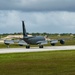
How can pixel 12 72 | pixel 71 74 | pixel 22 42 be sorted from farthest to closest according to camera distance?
pixel 22 42 < pixel 12 72 < pixel 71 74

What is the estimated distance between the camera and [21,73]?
99.1 ft

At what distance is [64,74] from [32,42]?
64015 millimetres

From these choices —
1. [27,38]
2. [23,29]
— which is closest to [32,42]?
[27,38]

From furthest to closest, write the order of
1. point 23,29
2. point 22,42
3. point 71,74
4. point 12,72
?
point 23,29 < point 22,42 < point 12,72 < point 71,74

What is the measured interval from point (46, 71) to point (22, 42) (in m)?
59.3

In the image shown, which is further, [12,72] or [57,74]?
[12,72]

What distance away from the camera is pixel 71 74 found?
1146 inches

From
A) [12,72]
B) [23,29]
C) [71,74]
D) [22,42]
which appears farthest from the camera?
[23,29]

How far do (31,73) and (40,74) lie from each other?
3.41 feet

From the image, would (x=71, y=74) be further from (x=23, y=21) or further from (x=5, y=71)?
(x=23, y=21)

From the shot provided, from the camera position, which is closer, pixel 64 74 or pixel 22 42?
pixel 64 74

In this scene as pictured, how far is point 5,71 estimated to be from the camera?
3191cm

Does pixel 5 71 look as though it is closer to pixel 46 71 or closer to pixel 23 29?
pixel 46 71

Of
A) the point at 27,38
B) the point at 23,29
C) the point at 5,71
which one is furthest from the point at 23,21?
the point at 5,71
